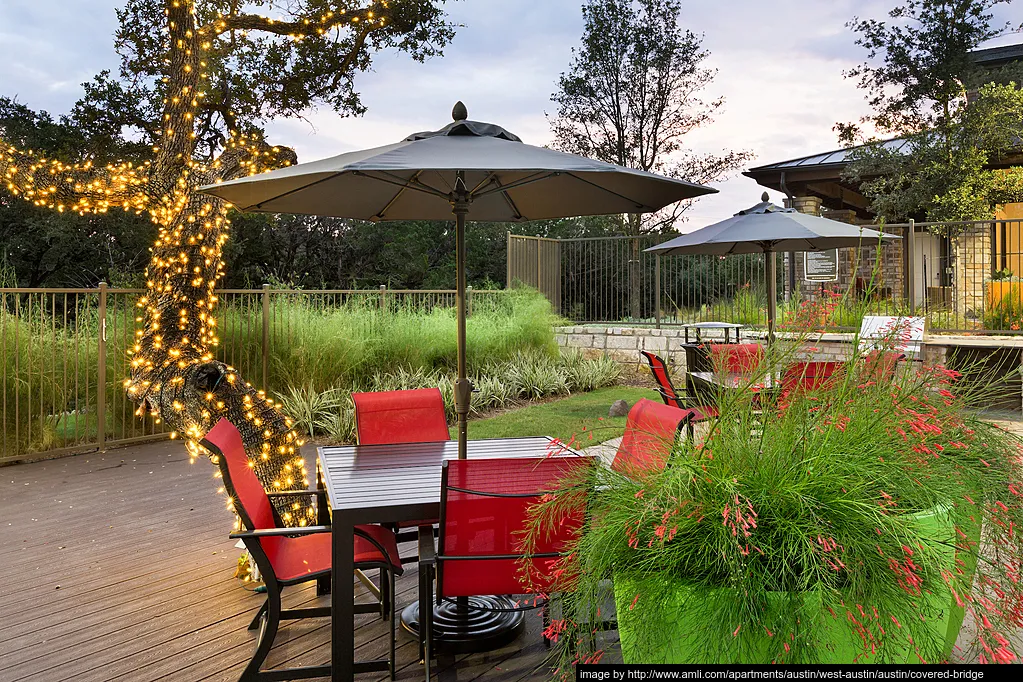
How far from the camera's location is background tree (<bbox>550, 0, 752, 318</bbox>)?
18812 mm

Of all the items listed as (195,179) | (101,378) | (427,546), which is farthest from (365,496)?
(101,378)

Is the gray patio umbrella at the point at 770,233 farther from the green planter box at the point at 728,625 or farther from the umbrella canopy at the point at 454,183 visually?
the green planter box at the point at 728,625

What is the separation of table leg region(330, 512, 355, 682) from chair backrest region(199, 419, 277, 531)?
12.8 inches

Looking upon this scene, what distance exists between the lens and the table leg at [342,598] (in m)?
2.65

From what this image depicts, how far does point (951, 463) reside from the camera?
2143mm

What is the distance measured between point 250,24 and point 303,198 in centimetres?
366

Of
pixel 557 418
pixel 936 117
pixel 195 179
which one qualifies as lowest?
pixel 557 418

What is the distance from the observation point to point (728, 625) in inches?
64.2

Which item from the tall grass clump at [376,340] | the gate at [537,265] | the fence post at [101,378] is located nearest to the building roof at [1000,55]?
the gate at [537,265]

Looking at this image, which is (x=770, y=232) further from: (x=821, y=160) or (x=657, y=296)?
(x=821, y=160)

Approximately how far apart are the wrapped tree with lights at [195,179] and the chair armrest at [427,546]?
66.8 inches

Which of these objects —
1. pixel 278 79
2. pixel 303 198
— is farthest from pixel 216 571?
pixel 278 79

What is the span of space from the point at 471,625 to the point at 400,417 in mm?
1366

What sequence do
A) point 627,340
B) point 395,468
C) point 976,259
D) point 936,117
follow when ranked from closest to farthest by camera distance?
point 395,468, point 627,340, point 976,259, point 936,117
